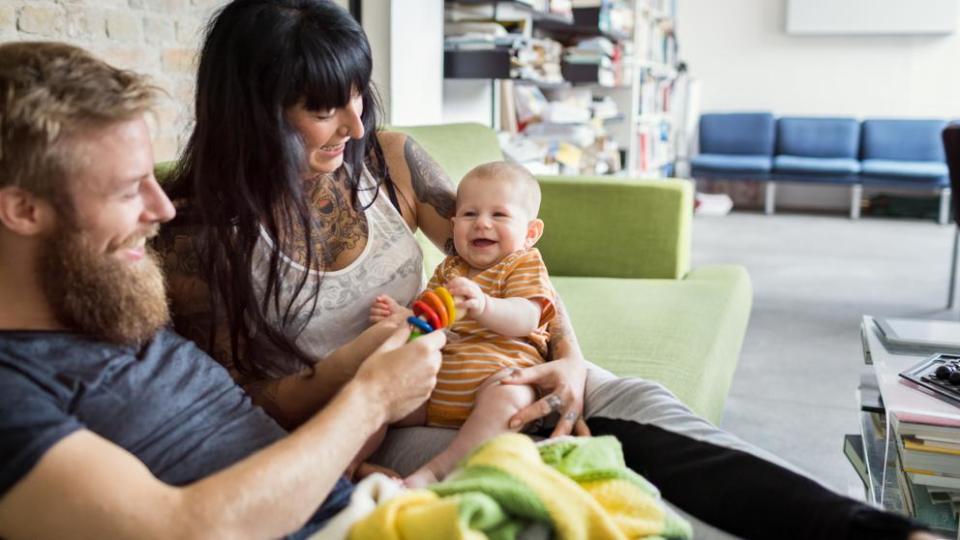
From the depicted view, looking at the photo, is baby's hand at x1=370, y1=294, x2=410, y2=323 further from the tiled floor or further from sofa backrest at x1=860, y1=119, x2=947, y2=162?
sofa backrest at x1=860, y1=119, x2=947, y2=162

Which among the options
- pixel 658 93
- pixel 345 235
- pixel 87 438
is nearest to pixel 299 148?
pixel 345 235

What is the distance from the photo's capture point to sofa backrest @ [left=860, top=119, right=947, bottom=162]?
7.11m

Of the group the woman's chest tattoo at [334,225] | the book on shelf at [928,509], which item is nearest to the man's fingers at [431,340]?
the woman's chest tattoo at [334,225]

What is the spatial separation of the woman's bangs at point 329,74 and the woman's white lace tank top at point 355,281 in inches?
8.6

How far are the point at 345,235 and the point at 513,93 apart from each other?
8.62ft

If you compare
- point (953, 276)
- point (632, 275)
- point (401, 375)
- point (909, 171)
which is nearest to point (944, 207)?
point (909, 171)

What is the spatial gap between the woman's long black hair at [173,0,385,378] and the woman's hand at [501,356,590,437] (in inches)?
14.9

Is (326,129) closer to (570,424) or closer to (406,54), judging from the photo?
(570,424)

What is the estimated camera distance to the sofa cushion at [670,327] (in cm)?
189

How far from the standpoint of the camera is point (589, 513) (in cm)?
95

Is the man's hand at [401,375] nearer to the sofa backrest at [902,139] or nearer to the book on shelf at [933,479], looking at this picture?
the book on shelf at [933,479]

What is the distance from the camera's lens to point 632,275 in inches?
112

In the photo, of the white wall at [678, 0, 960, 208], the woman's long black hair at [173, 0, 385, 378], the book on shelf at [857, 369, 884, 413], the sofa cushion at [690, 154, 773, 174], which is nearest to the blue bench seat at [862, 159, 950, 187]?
the white wall at [678, 0, 960, 208]

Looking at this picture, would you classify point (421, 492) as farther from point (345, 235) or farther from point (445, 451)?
point (345, 235)
